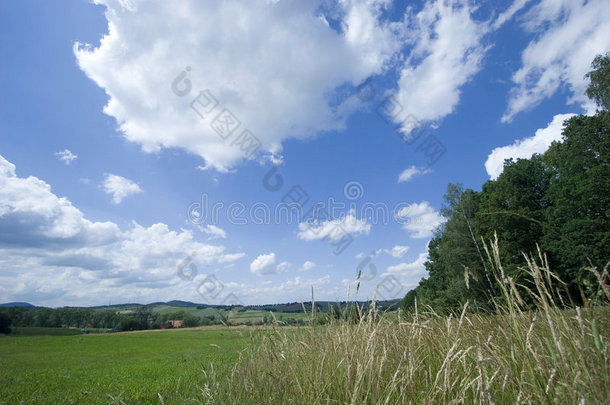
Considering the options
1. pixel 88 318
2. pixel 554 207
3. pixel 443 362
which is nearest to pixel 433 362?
pixel 443 362

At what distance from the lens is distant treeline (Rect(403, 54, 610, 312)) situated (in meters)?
21.0

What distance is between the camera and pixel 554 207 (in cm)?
2550

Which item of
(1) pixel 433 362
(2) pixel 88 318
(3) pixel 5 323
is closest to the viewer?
(1) pixel 433 362

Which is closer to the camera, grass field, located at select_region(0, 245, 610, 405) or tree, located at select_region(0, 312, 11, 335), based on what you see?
grass field, located at select_region(0, 245, 610, 405)

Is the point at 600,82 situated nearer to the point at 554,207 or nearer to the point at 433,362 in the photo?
the point at 554,207

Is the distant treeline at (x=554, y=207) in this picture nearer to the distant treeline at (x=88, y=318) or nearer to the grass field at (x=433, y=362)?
the grass field at (x=433, y=362)

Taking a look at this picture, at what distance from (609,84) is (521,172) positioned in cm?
1174

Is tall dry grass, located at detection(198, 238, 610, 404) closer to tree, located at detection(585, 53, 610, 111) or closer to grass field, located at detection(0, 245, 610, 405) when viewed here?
grass field, located at detection(0, 245, 610, 405)

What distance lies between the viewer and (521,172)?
29.2 m

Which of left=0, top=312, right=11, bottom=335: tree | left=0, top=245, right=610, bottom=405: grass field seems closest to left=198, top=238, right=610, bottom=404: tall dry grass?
left=0, top=245, right=610, bottom=405: grass field

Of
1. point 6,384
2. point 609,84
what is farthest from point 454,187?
point 6,384

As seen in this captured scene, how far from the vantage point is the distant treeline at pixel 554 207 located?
2103 centimetres

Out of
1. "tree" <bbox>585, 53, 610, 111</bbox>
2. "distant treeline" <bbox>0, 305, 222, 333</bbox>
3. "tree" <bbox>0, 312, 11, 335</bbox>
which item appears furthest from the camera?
"distant treeline" <bbox>0, 305, 222, 333</bbox>

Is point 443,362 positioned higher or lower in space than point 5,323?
higher
